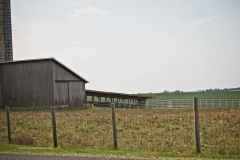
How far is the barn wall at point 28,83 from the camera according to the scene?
35188mm

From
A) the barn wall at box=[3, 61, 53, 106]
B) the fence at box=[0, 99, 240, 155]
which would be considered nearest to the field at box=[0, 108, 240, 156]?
the fence at box=[0, 99, 240, 155]

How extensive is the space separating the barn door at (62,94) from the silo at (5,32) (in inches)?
463

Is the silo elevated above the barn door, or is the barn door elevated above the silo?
the silo

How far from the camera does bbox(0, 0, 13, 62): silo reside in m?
45.6

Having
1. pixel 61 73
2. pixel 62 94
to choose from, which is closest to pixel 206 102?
pixel 62 94

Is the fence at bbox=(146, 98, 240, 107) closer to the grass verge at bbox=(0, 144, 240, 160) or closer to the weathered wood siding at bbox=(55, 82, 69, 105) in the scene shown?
the weathered wood siding at bbox=(55, 82, 69, 105)

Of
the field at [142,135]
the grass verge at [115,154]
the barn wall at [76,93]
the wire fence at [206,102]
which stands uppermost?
the barn wall at [76,93]

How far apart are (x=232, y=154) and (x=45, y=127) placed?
13.1m

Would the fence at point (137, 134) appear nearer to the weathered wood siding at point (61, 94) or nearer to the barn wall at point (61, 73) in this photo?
the weathered wood siding at point (61, 94)

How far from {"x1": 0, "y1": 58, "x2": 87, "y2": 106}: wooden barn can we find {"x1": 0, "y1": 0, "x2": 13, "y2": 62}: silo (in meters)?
8.54

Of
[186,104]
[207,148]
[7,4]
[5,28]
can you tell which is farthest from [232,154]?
[7,4]

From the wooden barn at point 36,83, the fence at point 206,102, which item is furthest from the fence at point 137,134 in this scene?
the fence at point 206,102

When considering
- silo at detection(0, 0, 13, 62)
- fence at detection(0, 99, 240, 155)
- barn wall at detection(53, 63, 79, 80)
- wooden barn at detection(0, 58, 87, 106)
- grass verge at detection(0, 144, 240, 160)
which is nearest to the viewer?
grass verge at detection(0, 144, 240, 160)

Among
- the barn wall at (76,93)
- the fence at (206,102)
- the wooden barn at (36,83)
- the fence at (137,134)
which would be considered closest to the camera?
the fence at (137,134)
